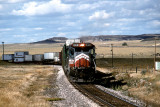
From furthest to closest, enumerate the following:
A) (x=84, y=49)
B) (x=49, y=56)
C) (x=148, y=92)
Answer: (x=49, y=56)
(x=84, y=49)
(x=148, y=92)

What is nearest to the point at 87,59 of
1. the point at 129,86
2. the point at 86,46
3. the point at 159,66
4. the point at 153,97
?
the point at 86,46

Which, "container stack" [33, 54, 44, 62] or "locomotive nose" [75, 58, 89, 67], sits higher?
"locomotive nose" [75, 58, 89, 67]

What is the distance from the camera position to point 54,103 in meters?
17.9

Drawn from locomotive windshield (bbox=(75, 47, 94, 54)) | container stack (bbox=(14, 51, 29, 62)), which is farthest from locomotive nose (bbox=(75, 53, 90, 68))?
container stack (bbox=(14, 51, 29, 62))

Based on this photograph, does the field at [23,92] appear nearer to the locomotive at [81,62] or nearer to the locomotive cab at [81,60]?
the locomotive at [81,62]

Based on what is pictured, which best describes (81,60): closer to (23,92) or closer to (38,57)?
(23,92)

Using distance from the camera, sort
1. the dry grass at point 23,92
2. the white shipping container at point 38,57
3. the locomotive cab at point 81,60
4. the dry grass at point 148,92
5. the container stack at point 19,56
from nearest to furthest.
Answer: the dry grass at point 23,92
the dry grass at point 148,92
the locomotive cab at point 81,60
the container stack at point 19,56
the white shipping container at point 38,57

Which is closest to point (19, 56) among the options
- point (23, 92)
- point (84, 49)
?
point (84, 49)

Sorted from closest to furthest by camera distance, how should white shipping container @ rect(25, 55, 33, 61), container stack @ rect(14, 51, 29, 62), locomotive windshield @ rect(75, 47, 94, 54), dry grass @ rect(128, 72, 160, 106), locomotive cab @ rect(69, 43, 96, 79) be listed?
1. dry grass @ rect(128, 72, 160, 106)
2. locomotive cab @ rect(69, 43, 96, 79)
3. locomotive windshield @ rect(75, 47, 94, 54)
4. container stack @ rect(14, 51, 29, 62)
5. white shipping container @ rect(25, 55, 33, 61)

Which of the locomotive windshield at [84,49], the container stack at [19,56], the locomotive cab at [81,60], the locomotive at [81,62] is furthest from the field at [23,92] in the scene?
the container stack at [19,56]

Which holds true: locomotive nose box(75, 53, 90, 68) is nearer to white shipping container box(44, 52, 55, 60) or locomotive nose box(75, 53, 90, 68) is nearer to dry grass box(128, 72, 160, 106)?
dry grass box(128, 72, 160, 106)

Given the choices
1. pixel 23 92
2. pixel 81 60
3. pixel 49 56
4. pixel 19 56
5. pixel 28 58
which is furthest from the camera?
pixel 28 58

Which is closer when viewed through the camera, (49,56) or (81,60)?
(81,60)

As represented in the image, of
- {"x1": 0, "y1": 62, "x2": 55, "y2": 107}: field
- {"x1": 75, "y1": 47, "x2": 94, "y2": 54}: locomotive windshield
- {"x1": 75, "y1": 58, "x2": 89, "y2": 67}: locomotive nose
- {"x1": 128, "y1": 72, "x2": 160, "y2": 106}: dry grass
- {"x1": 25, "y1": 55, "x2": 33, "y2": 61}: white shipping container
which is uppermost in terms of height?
{"x1": 75, "y1": 47, "x2": 94, "y2": 54}: locomotive windshield
